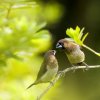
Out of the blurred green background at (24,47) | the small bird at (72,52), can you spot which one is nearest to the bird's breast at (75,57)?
the small bird at (72,52)

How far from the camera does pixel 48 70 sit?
5.78ft

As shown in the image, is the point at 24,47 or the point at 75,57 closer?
the point at 75,57

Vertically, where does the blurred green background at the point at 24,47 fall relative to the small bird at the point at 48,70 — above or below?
below

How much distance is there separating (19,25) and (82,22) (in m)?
5.96

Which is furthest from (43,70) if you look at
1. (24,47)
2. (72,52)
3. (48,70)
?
(24,47)

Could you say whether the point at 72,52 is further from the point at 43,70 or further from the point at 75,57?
the point at 43,70

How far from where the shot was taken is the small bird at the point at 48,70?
1722 millimetres

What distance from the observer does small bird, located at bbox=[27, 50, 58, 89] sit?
172 cm

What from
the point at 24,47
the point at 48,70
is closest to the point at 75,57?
the point at 48,70

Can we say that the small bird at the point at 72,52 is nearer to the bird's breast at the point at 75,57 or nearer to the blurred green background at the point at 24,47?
the bird's breast at the point at 75,57

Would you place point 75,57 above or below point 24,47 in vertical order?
above

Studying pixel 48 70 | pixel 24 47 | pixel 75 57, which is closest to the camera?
pixel 75 57

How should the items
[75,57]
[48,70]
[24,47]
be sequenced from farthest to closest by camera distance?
[24,47] < [48,70] < [75,57]

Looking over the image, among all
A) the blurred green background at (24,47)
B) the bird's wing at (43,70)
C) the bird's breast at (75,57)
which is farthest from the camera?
the blurred green background at (24,47)
